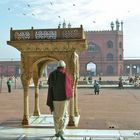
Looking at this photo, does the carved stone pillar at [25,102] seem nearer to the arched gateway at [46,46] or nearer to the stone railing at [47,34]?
the arched gateway at [46,46]

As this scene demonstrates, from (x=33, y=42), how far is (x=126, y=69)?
258 ft

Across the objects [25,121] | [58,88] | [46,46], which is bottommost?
[25,121]

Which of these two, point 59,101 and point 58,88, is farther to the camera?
point 58,88

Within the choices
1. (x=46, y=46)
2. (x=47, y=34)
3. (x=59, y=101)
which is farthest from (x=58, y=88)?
(x=47, y=34)

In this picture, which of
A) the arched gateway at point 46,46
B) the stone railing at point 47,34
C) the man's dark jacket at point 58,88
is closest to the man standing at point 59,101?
the man's dark jacket at point 58,88

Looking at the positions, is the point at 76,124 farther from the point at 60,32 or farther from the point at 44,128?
the point at 60,32

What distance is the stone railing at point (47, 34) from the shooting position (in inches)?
461

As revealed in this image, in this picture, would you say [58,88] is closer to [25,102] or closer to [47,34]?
[25,102]

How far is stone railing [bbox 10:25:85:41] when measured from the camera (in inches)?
461

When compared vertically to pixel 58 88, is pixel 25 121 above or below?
below

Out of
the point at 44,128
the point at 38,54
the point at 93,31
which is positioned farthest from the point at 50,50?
the point at 93,31

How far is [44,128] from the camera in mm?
11227

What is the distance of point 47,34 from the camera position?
11.9 m

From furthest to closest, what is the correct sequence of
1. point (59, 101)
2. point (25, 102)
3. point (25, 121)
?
point (25, 102), point (25, 121), point (59, 101)
